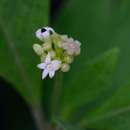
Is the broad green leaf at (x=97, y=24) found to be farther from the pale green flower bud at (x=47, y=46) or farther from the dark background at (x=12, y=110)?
the pale green flower bud at (x=47, y=46)

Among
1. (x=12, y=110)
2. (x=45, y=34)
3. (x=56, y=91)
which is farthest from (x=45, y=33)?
(x=12, y=110)

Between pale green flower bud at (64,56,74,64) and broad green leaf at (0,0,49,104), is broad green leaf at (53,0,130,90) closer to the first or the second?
broad green leaf at (0,0,49,104)

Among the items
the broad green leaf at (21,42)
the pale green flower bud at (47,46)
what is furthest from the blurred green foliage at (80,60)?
the pale green flower bud at (47,46)

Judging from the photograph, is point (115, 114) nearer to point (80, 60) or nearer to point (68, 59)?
point (68, 59)

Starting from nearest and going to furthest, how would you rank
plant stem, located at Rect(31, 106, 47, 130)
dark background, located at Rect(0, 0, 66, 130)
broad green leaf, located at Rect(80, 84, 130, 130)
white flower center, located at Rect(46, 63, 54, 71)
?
white flower center, located at Rect(46, 63, 54, 71) < broad green leaf, located at Rect(80, 84, 130, 130) < plant stem, located at Rect(31, 106, 47, 130) < dark background, located at Rect(0, 0, 66, 130)

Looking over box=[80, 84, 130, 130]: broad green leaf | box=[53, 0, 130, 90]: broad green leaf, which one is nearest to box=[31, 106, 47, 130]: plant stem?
box=[80, 84, 130, 130]: broad green leaf

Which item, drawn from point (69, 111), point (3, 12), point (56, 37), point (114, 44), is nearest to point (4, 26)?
point (3, 12)

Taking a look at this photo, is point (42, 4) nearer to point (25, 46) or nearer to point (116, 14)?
point (25, 46)
